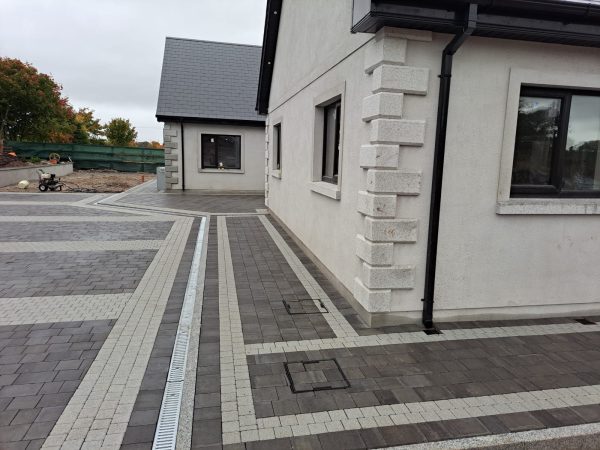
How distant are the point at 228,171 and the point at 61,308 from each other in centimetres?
1462

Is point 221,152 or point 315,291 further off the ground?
point 221,152

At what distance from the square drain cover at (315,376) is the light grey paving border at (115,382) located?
137 centimetres

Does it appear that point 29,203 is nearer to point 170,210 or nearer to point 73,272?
point 170,210

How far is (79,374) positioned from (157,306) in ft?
5.68

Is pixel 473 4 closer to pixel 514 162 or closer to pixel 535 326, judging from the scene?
pixel 514 162

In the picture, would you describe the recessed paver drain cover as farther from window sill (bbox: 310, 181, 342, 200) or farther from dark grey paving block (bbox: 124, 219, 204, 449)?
dark grey paving block (bbox: 124, 219, 204, 449)

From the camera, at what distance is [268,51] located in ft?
39.9

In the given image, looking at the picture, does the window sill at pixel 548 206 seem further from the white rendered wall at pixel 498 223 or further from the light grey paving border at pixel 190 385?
the light grey paving border at pixel 190 385

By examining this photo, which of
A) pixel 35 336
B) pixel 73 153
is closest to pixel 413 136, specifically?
pixel 35 336

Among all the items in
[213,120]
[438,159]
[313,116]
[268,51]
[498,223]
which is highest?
[268,51]

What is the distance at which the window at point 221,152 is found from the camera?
64.1ft

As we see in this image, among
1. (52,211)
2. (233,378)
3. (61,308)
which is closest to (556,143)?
(233,378)

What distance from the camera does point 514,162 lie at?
16.4ft

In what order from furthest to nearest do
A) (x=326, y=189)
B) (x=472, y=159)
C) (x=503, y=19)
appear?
1. (x=326, y=189)
2. (x=472, y=159)
3. (x=503, y=19)
